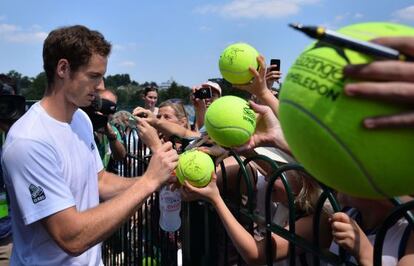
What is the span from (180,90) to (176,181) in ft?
54.2

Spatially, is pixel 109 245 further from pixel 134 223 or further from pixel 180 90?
pixel 180 90

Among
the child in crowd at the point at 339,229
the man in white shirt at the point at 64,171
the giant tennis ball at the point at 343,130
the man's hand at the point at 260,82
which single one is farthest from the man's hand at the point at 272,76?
the giant tennis ball at the point at 343,130

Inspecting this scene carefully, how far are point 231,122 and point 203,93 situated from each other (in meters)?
2.17

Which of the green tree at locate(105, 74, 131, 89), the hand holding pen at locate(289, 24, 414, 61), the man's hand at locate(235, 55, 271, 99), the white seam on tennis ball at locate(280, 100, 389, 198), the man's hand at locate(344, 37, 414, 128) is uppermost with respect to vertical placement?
the hand holding pen at locate(289, 24, 414, 61)

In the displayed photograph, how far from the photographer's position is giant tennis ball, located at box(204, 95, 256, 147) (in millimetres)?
1994

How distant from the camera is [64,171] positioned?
2305 mm

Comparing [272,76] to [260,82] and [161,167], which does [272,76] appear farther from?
[161,167]

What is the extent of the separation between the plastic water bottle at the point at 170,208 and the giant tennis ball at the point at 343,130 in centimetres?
175

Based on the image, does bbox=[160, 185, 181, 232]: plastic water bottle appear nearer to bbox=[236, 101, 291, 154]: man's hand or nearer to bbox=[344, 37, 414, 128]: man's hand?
bbox=[236, 101, 291, 154]: man's hand

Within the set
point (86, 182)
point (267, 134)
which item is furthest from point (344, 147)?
point (86, 182)

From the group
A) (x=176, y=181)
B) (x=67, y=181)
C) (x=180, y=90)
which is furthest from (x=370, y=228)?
(x=180, y=90)

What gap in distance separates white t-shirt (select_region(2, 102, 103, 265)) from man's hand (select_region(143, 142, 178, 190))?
0.39 metres

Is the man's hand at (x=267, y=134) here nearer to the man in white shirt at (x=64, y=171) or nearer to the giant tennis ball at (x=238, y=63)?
the giant tennis ball at (x=238, y=63)

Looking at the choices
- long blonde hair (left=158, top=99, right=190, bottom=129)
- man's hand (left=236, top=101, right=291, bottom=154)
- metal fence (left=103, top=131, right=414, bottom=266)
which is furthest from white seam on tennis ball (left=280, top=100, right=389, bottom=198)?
long blonde hair (left=158, top=99, right=190, bottom=129)
